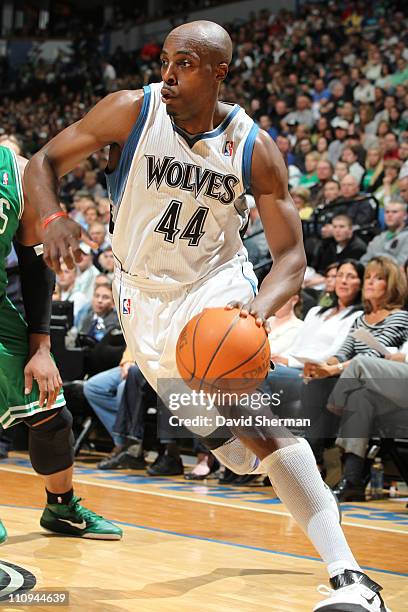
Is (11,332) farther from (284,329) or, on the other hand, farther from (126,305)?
(284,329)

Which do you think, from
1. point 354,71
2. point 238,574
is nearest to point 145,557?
point 238,574

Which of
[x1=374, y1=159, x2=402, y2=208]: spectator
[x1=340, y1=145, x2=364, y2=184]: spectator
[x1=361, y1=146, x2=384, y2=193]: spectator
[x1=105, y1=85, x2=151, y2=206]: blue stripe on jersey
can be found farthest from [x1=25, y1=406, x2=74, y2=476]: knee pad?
[x1=340, y1=145, x2=364, y2=184]: spectator

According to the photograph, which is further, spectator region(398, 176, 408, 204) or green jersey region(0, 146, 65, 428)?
spectator region(398, 176, 408, 204)

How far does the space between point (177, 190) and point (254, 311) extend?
1.96 feet

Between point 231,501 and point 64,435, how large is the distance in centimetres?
175

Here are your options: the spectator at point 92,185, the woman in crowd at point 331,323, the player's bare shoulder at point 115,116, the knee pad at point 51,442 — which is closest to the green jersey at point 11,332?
the knee pad at point 51,442

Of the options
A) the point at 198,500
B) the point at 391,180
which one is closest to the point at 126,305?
the point at 198,500

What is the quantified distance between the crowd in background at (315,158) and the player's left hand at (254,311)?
1546 millimetres

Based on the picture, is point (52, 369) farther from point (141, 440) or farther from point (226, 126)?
point (141, 440)

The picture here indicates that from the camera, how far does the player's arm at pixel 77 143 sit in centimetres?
281

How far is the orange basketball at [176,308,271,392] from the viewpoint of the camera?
2580 millimetres

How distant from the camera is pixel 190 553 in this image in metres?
3.62

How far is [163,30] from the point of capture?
21516 millimetres

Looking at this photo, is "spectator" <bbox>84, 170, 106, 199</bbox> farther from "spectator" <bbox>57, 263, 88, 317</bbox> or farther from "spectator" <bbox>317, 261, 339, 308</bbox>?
"spectator" <bbox>317, 261, 339, 308</bbox>
